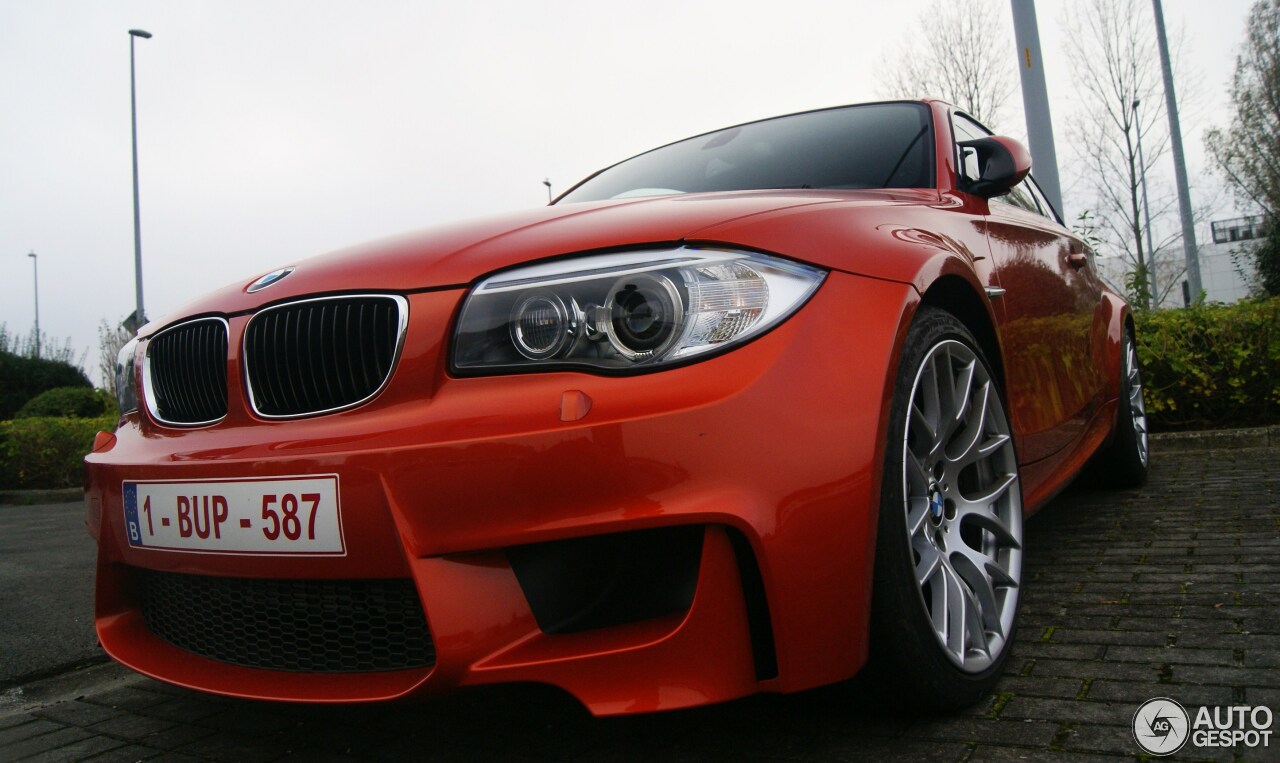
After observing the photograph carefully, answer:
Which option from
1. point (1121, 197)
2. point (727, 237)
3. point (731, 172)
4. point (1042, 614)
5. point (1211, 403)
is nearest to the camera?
point (727, 237)

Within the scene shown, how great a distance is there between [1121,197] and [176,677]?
75.6ft

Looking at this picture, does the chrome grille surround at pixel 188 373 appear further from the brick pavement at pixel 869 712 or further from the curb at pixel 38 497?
the curb at pixel 38 497

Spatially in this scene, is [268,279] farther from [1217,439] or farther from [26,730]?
[1217,439]

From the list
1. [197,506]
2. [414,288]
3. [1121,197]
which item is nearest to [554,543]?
[414,288]

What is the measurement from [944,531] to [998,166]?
1245 millimetres

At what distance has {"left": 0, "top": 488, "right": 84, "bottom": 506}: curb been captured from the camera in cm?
1004

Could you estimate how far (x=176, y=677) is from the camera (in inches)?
74.5

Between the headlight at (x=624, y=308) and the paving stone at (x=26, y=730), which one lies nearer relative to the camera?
the headlight at (x=624, y=308)

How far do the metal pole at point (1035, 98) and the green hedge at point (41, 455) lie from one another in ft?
31.4

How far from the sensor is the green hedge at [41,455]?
34.6 ft

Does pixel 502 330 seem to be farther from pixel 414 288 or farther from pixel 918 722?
pixel 918 722

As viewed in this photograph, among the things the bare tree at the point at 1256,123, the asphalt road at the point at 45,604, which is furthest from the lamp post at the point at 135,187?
the bare tree at the point at 1256,123

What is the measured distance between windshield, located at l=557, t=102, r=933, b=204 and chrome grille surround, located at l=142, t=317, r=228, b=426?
1336 mm

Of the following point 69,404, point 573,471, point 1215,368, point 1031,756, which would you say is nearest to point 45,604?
point 573,471
